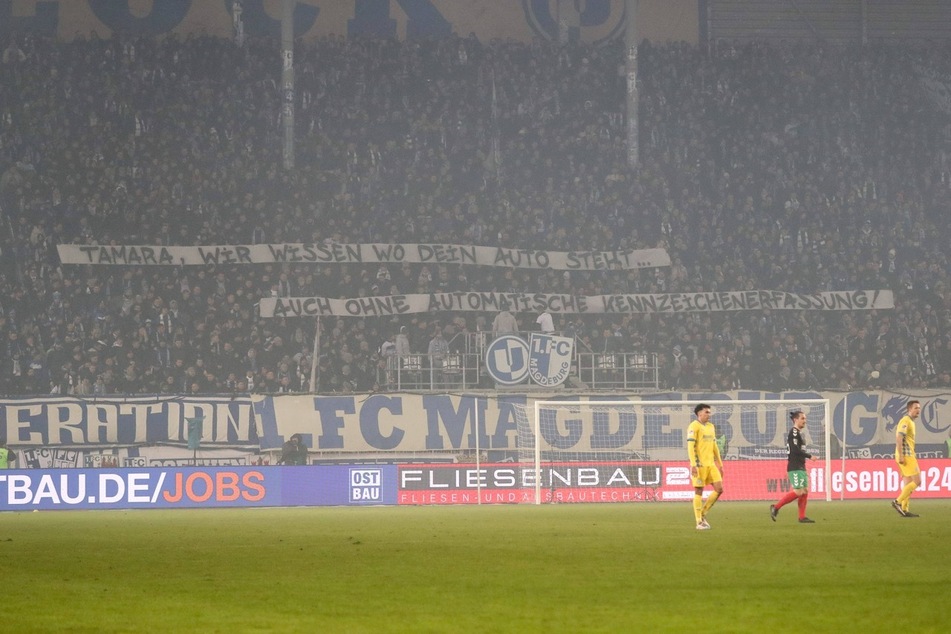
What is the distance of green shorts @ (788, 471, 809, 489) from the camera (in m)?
18.8

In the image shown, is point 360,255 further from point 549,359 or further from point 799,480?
point 799,480

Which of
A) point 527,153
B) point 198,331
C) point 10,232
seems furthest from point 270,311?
point 527,153

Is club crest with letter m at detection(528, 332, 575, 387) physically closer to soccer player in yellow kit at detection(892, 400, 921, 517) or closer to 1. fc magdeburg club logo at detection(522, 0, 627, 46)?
soccer player in yellow kit at detection(892, 400, 921, 517)

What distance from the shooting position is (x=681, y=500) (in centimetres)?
2795

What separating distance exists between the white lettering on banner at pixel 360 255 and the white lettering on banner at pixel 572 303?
1.32m

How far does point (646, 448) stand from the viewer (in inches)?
1161

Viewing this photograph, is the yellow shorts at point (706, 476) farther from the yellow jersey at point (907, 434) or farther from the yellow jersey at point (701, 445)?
the yellow jersey at point (907, 434)

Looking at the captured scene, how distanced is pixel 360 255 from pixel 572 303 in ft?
19.4

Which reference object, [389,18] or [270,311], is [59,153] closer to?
[270,311]

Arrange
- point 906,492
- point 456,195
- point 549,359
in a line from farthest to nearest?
point 456,195, point 549,359, point 906,492

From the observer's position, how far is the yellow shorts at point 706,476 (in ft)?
58.6

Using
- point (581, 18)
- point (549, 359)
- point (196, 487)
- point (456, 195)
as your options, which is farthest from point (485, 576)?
point (581, 18)

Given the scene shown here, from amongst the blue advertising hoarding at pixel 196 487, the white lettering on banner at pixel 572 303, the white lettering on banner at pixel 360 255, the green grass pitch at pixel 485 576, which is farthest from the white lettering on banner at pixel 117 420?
the green grass pitch at pixel 485 576

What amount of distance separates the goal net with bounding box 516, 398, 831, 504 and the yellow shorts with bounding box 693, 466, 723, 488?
9086 mm
